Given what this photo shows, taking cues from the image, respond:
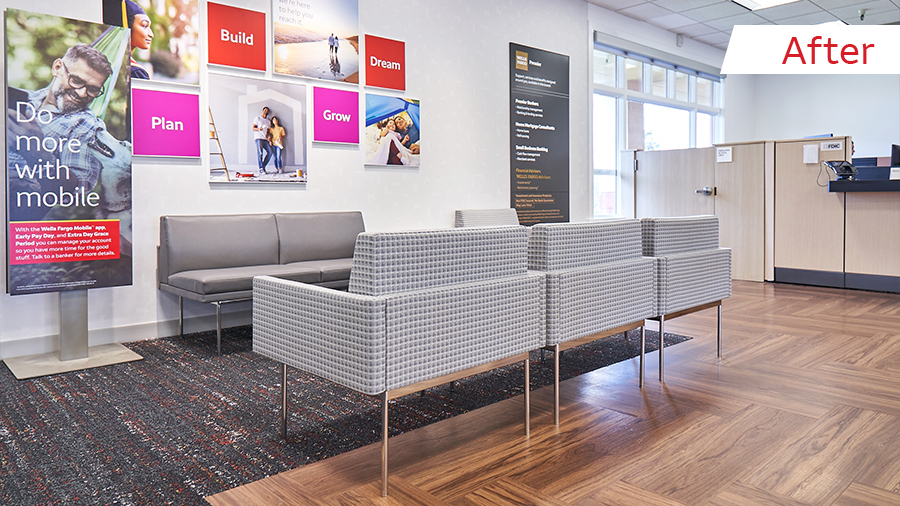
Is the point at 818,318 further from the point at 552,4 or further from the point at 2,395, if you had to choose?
the point at 2,395

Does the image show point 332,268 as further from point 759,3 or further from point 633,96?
point 759,3

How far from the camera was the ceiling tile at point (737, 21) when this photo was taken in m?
8.16

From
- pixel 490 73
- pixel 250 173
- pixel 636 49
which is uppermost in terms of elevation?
pixel 636 49

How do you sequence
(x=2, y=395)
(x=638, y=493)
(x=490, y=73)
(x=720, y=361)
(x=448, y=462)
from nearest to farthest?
1. (x=638, y=493)
2. (x=448, y=462)
3. (x=2, y=395)
4. (x=720, y=361)
5. (x=490, y=73)

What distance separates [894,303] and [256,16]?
5.84m

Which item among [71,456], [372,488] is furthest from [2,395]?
[372,488]

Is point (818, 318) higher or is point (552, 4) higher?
point (552, 4)

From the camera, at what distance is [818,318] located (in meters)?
4.79

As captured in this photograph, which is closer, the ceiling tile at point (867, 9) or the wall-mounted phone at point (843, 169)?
the wall-mounted phone at point (843, 169)

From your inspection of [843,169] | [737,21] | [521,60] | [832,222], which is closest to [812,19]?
[737,21]

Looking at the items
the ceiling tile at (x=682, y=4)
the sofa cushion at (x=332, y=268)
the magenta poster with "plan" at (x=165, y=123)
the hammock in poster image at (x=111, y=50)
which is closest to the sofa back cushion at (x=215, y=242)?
the sofa cushion at (x=332, y=268)

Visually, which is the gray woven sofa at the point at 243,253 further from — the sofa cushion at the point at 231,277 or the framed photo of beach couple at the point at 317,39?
the framed photo of beach couple at the point at 317,39

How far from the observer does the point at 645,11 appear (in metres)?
7.89

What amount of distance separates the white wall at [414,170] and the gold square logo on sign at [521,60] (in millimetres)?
162
